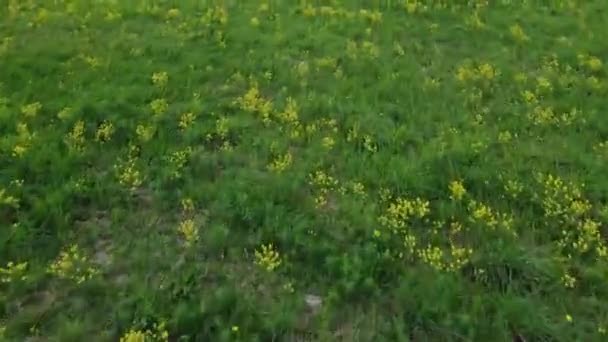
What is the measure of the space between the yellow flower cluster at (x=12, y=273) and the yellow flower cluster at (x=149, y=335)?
150 centimetres

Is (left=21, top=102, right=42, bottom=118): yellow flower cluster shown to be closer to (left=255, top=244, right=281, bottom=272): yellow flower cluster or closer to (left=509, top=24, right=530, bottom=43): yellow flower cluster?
(left=255, top=244, right=281, bottom=272): yellow flower cluster

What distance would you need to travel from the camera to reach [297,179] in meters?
8.58

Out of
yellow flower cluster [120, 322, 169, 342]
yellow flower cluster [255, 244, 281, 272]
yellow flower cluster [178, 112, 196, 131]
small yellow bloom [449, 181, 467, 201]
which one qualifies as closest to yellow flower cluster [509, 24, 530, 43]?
small yellow bloom [449, 181, 467, 201]

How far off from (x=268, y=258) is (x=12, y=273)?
9.21 ft

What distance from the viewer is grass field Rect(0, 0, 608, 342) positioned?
685 centimetres

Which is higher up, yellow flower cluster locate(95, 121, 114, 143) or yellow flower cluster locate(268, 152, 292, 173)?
yellow flower cluster locate(95, 121, 114, 143)

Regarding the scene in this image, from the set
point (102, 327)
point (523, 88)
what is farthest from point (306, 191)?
point (523, 88)

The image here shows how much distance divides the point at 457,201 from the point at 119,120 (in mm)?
5029

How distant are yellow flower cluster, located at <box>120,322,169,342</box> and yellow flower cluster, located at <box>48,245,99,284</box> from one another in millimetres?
975

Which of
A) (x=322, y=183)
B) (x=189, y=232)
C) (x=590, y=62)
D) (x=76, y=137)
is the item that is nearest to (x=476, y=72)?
(x=590, y=62)

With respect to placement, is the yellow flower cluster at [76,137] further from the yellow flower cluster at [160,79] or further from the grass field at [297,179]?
the yellow flower cluster at [160,79]

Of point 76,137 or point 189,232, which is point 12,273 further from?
point 76,137

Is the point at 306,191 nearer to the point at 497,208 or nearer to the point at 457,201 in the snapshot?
the point at 457,201

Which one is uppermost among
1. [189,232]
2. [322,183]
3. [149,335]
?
[322,183]
